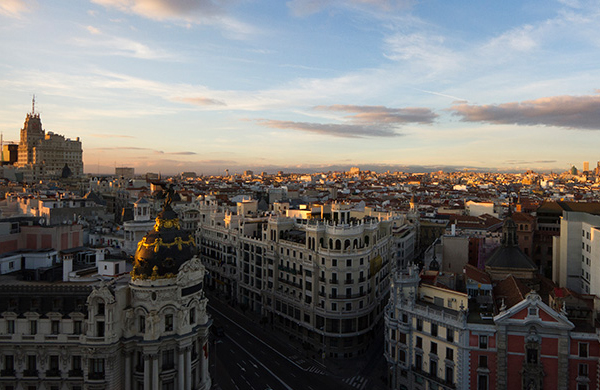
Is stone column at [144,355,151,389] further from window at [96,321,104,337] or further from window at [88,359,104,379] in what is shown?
window at [96,321,104,337]

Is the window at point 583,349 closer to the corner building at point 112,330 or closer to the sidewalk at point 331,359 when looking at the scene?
the sidewalk at point 331,359

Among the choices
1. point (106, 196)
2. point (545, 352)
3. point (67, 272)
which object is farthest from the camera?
point (106, 196)

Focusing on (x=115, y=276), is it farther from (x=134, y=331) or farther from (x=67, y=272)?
(x=134, y=331)

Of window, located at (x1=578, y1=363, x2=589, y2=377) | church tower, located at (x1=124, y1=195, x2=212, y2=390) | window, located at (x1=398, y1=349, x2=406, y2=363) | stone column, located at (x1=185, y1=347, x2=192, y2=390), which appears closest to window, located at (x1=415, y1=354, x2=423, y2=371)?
window, located at (x1=398, y1=349, x2=406, y2=363)

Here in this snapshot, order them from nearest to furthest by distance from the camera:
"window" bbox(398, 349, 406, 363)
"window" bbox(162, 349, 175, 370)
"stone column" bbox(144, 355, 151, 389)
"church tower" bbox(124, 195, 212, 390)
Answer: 1. "stone column" bbox(144, 355, 151, 389)
2. "church tower" bbox(124, 195, 212, 390)
3. "window" bbox(162, 349, 175, 370)
4. "window" bbox(398, 349, 406, 363)

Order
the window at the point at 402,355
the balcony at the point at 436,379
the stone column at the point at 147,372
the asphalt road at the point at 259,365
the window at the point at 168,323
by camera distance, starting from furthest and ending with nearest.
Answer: the asphalt road at the point at 259,365, the window at the point at 402,355, the balcony at the point at 436,379, the window at the point at 168,323, the stone column at the point at 147,372

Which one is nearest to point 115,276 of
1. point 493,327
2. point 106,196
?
point 493,327

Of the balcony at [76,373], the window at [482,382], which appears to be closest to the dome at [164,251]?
the balcony at [76,373]

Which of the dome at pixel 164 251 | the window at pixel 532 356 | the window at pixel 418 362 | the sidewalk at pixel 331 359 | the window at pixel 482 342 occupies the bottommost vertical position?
the sidewalk at pixel 331 359
